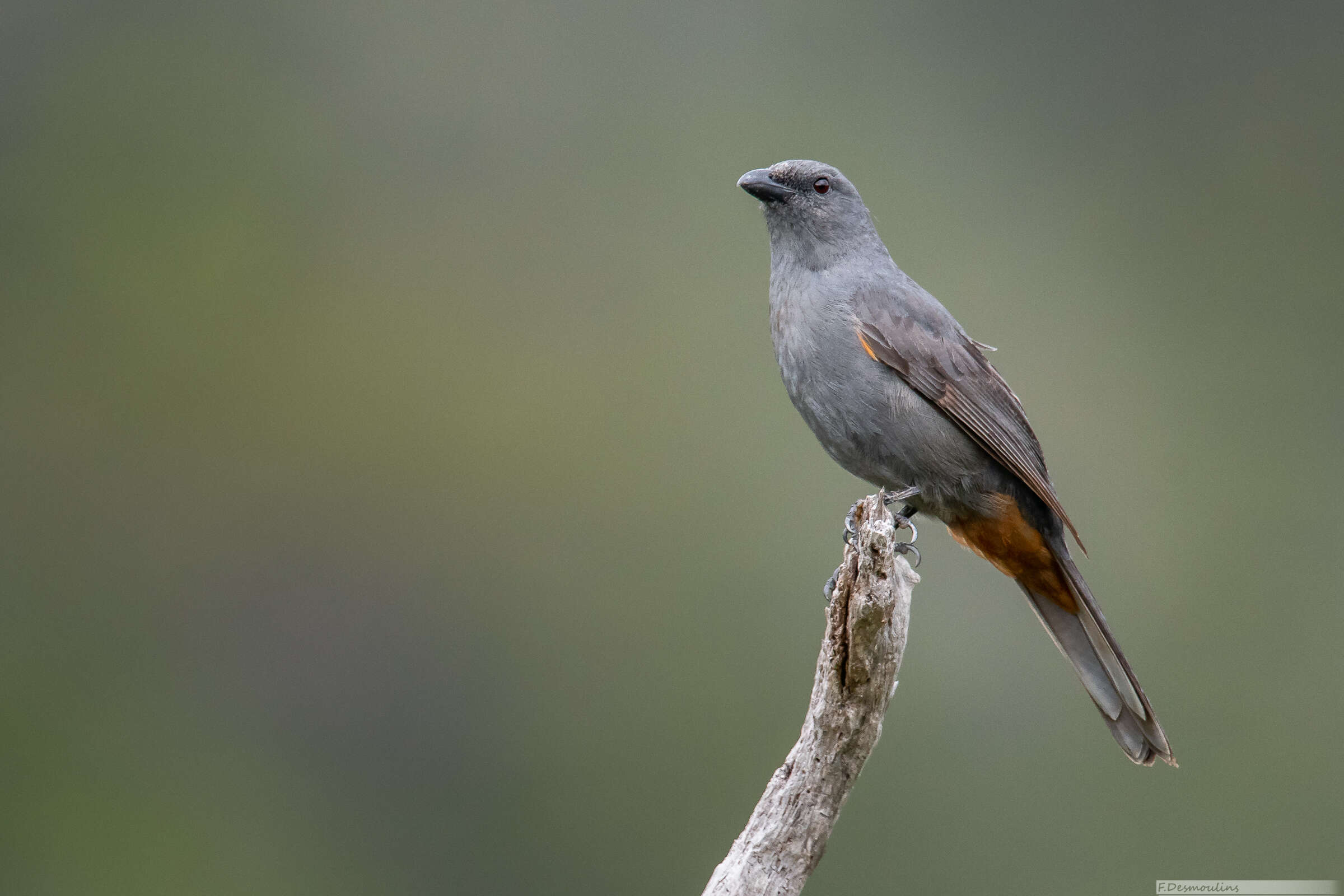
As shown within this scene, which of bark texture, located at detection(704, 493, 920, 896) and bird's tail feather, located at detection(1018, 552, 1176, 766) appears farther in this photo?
bird's tail feather, located at detection(1018, 552, 1176, 766)

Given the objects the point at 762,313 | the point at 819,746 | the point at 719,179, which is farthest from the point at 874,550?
the point at 719,179

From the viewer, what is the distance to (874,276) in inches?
206

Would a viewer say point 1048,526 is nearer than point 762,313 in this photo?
Yes

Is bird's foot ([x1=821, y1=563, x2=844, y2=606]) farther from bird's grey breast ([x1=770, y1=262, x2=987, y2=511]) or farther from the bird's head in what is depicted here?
the bird's head

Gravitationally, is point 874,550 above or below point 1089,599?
below

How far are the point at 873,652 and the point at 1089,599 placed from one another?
1545 mm

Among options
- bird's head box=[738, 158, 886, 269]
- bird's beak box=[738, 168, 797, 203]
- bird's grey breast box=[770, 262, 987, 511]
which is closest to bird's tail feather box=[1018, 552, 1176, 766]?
bird's grey breast box=[770, 262, 987, 511]

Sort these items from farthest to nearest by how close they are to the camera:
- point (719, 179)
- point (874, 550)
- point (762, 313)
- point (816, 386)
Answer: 1. point (719, 179)
2. point (762, 313)
3. point (816, 386)
4. point (874, 550)

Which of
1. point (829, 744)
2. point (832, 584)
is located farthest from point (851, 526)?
point (829, 744)

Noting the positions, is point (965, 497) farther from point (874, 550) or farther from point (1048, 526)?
point (874, 550)

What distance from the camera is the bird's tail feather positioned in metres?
4.95

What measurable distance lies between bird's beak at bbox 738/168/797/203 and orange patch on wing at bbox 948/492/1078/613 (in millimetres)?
1576

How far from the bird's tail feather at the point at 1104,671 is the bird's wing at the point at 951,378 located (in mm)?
314

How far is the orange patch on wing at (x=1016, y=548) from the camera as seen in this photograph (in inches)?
199
